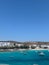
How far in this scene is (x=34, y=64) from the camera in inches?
1133

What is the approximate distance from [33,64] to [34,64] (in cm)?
17

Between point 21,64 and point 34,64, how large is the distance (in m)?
2.28

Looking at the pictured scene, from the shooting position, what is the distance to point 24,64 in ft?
95.5

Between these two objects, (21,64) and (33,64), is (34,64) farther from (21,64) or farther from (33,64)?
(21,64)

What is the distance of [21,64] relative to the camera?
29.3 meters

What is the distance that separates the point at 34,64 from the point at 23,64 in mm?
1922

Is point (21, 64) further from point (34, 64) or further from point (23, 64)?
point (34, 64)

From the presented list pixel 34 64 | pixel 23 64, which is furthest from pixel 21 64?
pixel 34 64

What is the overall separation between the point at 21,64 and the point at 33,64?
83.3 inches

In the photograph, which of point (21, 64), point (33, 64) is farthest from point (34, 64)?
point (21, 64)

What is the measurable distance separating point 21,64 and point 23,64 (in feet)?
1.19

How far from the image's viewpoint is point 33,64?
28.8m

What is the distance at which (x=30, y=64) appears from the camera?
28.9 meters
